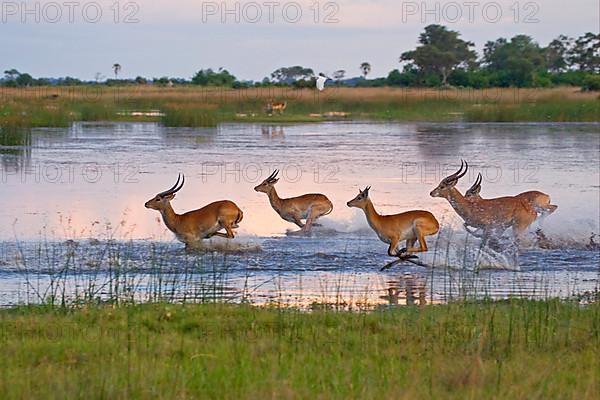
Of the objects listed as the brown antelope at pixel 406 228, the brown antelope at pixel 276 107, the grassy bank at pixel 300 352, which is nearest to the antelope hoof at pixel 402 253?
the brown antelope at pixel 406 228

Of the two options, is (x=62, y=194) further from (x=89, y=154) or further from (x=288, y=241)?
(x=89, y=154)

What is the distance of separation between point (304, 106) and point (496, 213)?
108ft

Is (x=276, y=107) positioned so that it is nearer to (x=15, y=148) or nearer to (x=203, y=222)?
(x=15, y=148)

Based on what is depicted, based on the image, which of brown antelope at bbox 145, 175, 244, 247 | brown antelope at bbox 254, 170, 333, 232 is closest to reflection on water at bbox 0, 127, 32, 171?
brown antelope at bbox 254, 170, 333, 232

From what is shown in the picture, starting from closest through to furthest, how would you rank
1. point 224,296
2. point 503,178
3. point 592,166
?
point 224,296 → point 503,178 → point 592,166

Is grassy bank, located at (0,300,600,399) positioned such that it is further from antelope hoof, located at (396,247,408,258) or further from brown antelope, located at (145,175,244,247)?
brown antelope, located at (145,175,244,247)

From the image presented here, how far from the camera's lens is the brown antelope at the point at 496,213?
12828 millimetres

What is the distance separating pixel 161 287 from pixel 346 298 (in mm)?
1604

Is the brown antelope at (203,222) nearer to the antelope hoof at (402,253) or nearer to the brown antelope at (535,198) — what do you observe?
the antelope hoof at (402,253)

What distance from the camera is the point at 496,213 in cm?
1284

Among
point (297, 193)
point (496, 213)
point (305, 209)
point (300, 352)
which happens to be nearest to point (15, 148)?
point (297, 193)

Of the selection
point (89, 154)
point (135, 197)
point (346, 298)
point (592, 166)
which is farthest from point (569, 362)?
point (89, 154)

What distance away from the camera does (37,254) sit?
11.4 meters

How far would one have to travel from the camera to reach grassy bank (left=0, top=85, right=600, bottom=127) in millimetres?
36125
